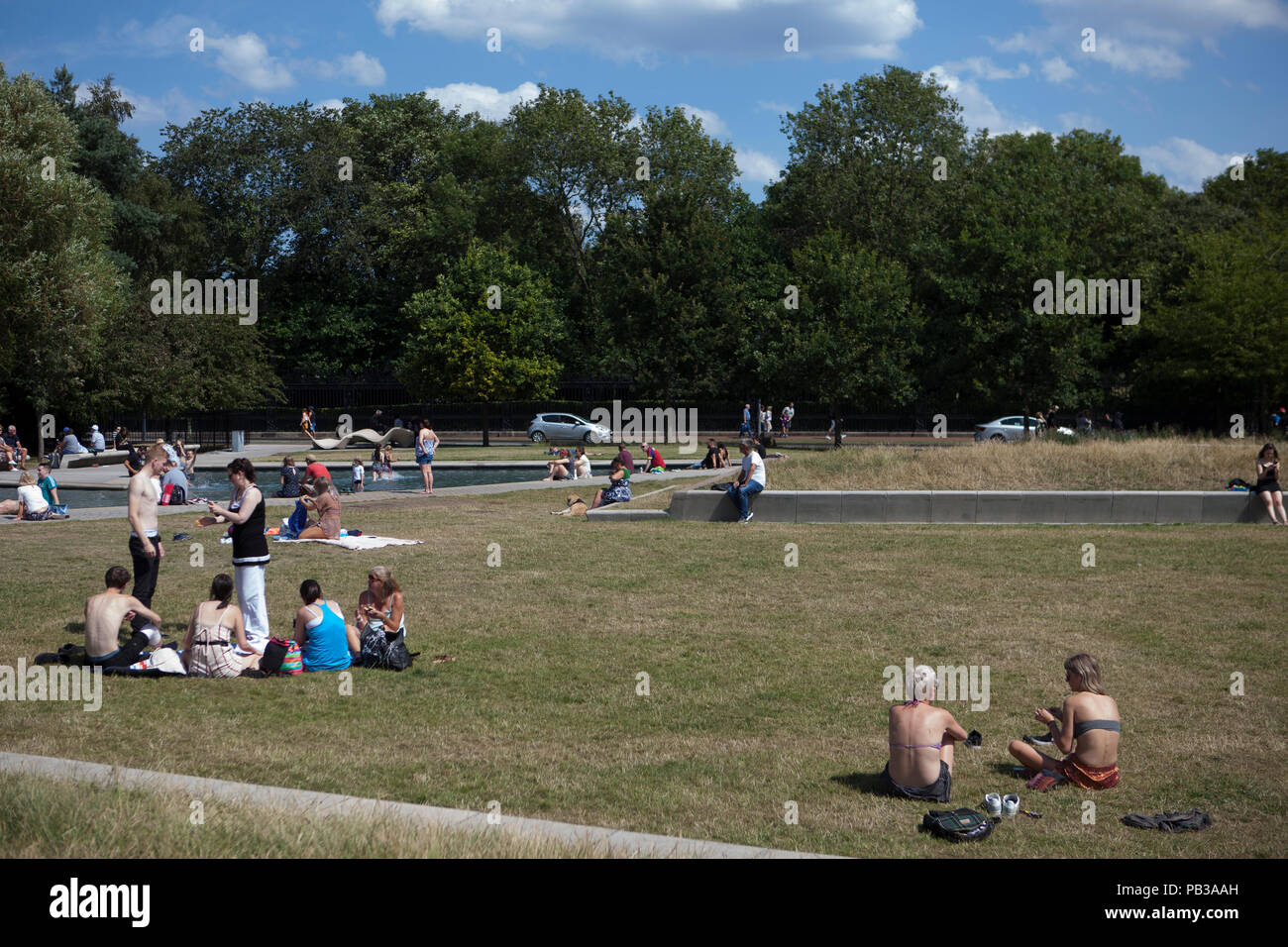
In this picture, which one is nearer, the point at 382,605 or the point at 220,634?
the point at 220,634

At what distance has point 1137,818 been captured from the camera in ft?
21.9

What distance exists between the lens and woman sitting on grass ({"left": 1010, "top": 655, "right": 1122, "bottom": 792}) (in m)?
7.38

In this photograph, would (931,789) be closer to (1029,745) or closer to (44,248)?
(1029,745)

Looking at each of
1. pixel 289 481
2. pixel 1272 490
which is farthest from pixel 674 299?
pixel 1272 490

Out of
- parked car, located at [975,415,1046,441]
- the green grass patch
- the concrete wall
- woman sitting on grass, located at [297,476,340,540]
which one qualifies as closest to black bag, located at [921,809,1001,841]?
the green grass patch

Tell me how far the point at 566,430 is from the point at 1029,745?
45.6 m

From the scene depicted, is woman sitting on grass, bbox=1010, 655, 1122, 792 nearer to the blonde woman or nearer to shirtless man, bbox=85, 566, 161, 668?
shirtless man, bbox=85, 566, 161, 668

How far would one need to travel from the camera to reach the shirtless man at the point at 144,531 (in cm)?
1153

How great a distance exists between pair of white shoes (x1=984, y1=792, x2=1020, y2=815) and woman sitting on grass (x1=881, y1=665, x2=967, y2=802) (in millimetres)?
308

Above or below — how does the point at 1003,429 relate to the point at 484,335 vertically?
below

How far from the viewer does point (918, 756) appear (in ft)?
23.5
